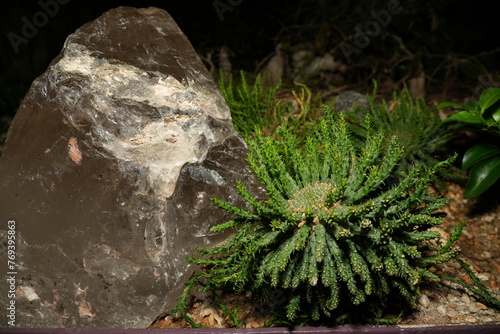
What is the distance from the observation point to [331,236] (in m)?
1.54

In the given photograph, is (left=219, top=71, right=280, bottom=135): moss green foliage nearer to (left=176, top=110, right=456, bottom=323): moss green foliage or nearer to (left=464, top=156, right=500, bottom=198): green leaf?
(left=176, top=110, right=456, bottom=323): moss green foliage

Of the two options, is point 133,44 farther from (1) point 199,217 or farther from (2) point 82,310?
(2) point 82,310

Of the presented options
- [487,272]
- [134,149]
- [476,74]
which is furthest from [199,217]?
[476,74]

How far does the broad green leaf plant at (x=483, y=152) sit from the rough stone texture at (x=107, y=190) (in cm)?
115

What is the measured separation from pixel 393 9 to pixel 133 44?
8.87 feet

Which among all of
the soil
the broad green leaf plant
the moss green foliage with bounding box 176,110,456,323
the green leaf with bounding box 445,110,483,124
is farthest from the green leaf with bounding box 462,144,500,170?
the moss green foliage with bounding box 176,110,456,323

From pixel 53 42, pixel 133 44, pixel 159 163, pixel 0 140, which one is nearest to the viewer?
pixel 159 163

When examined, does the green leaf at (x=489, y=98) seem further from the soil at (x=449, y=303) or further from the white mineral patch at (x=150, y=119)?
the white mineral patch at (x=150, y=119)

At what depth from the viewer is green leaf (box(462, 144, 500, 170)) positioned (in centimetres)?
214

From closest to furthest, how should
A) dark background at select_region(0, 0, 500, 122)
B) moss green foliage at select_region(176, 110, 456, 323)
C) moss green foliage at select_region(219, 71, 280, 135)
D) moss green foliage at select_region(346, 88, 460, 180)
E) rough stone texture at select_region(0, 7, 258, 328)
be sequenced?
1. moss green foliage at select_region(176, 110, 456, 323)
2. rough stone texture at select_region(0, 7, 258, 328)
3. moss green foliage at select_region(346, 88, 460, 180)
4. moss green foliage at select_region(219, 71, 280, 135)
5. dark background at select_region(0, 0, 500, 122)

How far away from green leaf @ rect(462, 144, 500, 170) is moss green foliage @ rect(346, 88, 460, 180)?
0.72 ft

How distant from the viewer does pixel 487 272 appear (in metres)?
2.04

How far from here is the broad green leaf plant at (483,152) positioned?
2094 mm

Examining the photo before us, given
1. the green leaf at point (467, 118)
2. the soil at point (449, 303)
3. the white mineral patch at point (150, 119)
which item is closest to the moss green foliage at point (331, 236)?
the soil at point (449, 303)
